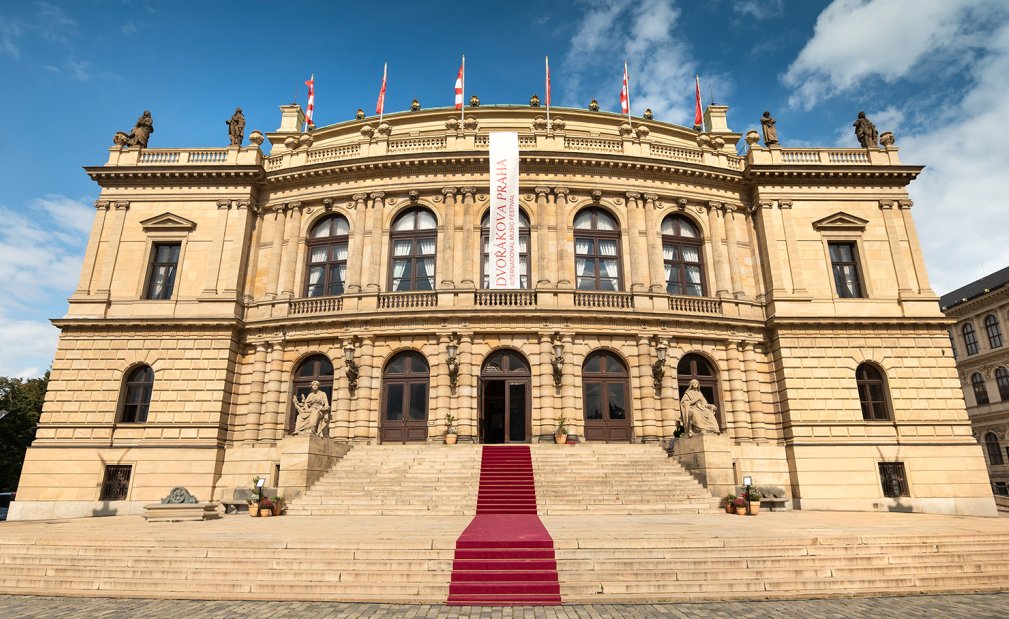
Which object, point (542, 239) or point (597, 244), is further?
point (597, 244)

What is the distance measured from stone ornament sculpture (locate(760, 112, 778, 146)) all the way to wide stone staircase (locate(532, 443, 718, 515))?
57.4 feet

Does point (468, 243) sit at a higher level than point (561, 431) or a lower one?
higher

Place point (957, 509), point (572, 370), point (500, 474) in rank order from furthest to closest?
point (572, 370) → point (957, 509) → point (500, 474)

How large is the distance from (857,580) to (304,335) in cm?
2187

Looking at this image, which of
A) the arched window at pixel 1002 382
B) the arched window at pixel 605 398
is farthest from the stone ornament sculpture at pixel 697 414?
the arched window at pixel 1002 382

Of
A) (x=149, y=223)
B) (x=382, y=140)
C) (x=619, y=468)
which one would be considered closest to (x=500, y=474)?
(x=619, y=468)

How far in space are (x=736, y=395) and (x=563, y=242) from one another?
10.6 meters

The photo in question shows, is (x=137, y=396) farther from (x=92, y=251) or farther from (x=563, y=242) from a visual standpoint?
(x=563, y=242)

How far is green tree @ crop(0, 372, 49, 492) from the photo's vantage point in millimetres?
40531

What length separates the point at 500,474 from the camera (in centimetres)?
1861

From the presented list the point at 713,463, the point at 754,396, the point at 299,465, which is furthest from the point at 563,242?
the point at 299,465

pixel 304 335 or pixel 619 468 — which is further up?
pixel 304 335

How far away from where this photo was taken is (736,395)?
23984 mm

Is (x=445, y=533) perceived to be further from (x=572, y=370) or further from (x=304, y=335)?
(x=304, y=335)
